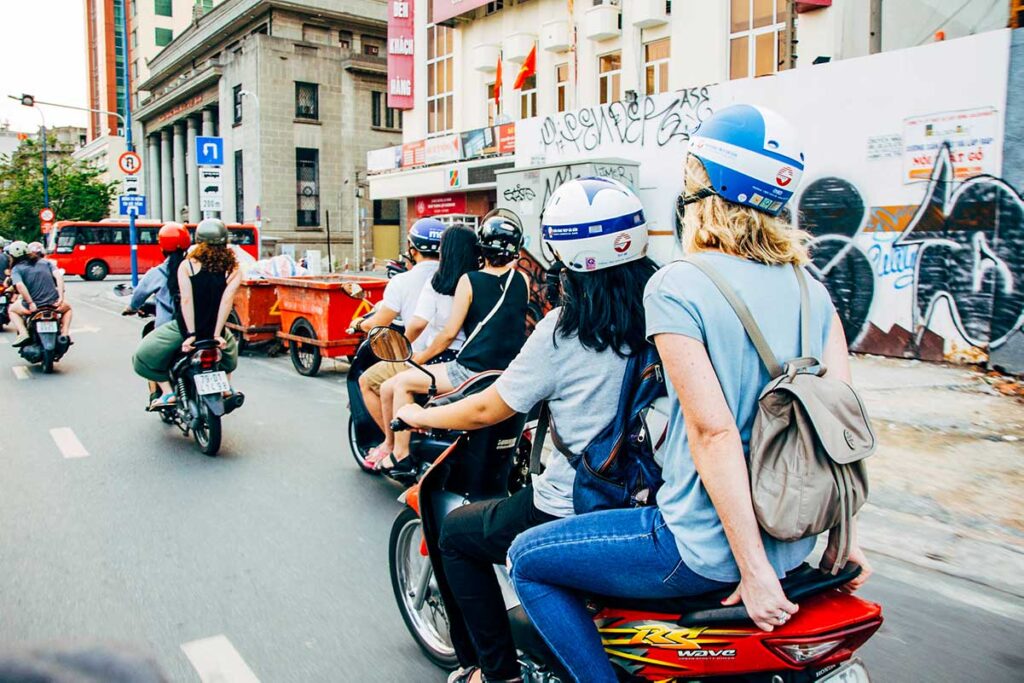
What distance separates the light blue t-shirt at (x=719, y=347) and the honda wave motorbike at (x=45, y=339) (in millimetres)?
10955

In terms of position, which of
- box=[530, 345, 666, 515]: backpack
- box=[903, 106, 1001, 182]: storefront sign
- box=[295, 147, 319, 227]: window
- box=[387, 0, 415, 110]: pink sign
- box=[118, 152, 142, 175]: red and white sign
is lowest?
box=[530, 345, 666, 515]: backpack

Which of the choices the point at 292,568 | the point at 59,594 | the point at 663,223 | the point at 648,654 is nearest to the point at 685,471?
the point at 648,654

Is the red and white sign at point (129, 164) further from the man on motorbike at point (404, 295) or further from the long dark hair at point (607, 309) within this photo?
the long dark hair at point (607, 309)

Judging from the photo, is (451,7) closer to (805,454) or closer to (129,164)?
(129,164)

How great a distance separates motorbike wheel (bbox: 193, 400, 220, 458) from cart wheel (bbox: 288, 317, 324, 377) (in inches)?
148

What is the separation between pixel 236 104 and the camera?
47.1 m

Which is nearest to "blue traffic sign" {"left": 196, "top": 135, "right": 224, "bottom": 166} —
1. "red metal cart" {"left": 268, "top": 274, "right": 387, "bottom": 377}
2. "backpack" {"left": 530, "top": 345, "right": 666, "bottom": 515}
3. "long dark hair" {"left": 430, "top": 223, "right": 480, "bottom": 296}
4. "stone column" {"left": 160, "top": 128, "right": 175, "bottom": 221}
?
"red metal cart" {"left": 268, "top": 274, "right": 387, "bottom": 377}

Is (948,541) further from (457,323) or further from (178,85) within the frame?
(178,85)

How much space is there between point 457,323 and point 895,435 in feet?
14.2

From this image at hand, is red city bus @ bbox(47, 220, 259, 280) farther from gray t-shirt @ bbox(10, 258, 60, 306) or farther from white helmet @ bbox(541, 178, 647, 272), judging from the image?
white helmet @ bbox(541, 178, 647, 272)

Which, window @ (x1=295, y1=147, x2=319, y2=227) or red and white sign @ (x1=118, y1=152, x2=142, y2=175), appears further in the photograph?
window @ (x1=295, y1=147, x2=319, y2=227)

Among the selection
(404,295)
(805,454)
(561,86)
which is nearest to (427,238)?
(404,295)

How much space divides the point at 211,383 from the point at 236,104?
4393cm

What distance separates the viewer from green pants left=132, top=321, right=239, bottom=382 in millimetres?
7297
